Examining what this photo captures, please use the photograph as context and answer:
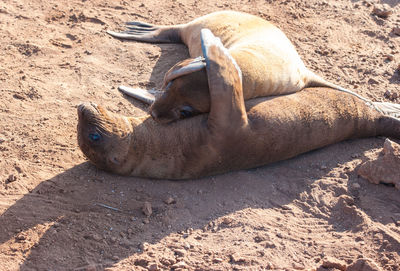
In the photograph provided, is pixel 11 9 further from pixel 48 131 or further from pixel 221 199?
pixel 221 199

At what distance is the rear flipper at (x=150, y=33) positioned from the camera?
7090 mm

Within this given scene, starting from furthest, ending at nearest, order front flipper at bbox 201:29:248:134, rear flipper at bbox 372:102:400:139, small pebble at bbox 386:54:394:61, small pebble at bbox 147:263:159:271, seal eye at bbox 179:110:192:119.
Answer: small pebble at bbox 386:54:394:61 < rear flipper at bbox 372:102:400:139 < seal eye at bbox 179:110:192:119 < front flipper at bbox 201:29:248:134 < small pebble at bbox 147:263:159:271

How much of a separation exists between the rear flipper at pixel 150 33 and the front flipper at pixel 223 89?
252 cm

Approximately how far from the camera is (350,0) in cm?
859

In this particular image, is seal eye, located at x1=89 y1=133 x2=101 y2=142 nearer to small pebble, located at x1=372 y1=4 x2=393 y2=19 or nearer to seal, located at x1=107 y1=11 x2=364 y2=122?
seal, located at x1=107 y1=11 x2=364 y2=122

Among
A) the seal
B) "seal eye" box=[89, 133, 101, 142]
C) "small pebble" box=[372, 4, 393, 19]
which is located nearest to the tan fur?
the seal

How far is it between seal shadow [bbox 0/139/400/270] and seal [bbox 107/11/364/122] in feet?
2.54

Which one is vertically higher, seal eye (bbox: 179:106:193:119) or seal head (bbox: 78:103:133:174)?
seal eye (bbox: 179:106:193:119)

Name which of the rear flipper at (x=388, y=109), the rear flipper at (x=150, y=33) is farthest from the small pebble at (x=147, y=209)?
the rear flipper at (x=150, y=33)

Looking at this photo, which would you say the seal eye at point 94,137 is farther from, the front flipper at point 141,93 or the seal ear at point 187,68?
the front flipper at point 141,93

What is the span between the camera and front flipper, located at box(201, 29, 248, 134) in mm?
4520

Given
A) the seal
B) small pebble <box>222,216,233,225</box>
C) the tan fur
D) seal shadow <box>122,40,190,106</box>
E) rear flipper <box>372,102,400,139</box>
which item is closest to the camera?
small pebble <box>222,216,233,225</box>

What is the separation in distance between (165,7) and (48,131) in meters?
3.59

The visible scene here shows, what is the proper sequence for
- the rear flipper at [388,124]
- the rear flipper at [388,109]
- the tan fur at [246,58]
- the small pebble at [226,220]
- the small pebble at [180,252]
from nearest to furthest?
1. the small pebble at [180,252]
2. the small pebble at [226,220]
3. the tan fur at [246,58]
4. the rear flipper at [388,124]
5. the rear flipper at [388,109]
